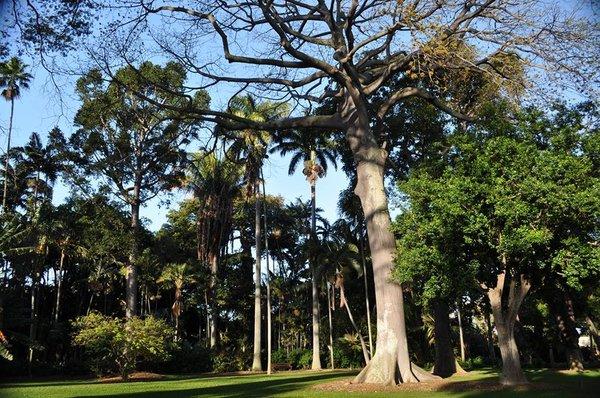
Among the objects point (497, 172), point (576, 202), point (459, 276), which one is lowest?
point (459, 276)

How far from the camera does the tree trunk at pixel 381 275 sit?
17578 mm

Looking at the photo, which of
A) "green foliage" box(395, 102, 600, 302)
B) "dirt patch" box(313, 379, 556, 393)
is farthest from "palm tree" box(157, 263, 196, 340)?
"green foliage" box(395, 102, 600, 302)

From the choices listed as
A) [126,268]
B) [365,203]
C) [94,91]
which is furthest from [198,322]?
[365,203]

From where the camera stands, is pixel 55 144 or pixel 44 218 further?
pixel 44 218

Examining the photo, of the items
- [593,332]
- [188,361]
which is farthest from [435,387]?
[188,361]

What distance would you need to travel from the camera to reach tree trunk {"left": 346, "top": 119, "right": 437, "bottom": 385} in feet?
57.7

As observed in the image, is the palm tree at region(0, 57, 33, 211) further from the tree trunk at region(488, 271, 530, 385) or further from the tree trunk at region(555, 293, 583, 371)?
the tree trunk at region(555, 293, 583, 371)

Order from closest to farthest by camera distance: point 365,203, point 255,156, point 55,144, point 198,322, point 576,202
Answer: point 576,202 → point 365,203 → point 55,144 → point 255,156 → point 198,322

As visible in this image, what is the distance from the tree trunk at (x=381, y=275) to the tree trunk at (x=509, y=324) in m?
2.52

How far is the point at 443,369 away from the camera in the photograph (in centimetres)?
2391

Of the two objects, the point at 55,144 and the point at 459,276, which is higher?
the point at 55,144

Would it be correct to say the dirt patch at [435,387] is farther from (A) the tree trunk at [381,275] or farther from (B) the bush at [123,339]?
(B) the bush at [123,339]

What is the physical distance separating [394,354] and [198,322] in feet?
129

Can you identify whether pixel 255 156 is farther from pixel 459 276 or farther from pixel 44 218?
pixel 459 276
